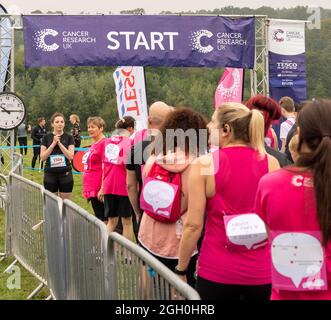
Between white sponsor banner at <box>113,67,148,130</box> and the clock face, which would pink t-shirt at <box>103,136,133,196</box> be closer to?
the clock face

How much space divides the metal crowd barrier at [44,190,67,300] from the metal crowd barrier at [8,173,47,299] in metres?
0.35

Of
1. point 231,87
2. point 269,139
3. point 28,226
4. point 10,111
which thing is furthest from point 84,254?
point 231,87

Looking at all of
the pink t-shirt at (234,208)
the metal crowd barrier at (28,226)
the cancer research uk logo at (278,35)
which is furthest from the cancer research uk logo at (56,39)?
the pink t-shirt at (234,208)

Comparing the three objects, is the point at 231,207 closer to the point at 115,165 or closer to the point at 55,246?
the point at 55,246

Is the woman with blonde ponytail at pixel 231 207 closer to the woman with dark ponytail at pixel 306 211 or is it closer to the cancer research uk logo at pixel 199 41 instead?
the woman with dark ponytail at pixel 306 211

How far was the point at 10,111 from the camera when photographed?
37.8 feet

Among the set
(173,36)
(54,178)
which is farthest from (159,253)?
(173,36)

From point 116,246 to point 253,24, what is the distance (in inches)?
401

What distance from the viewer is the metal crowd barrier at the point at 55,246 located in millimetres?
4676

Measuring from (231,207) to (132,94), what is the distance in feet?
31.8

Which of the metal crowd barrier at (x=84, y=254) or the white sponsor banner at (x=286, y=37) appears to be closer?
the metal crowd barrier at (x=84, y=254)

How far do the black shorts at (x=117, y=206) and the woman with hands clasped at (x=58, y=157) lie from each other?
1.43 metres

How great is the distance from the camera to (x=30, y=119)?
192 ft
